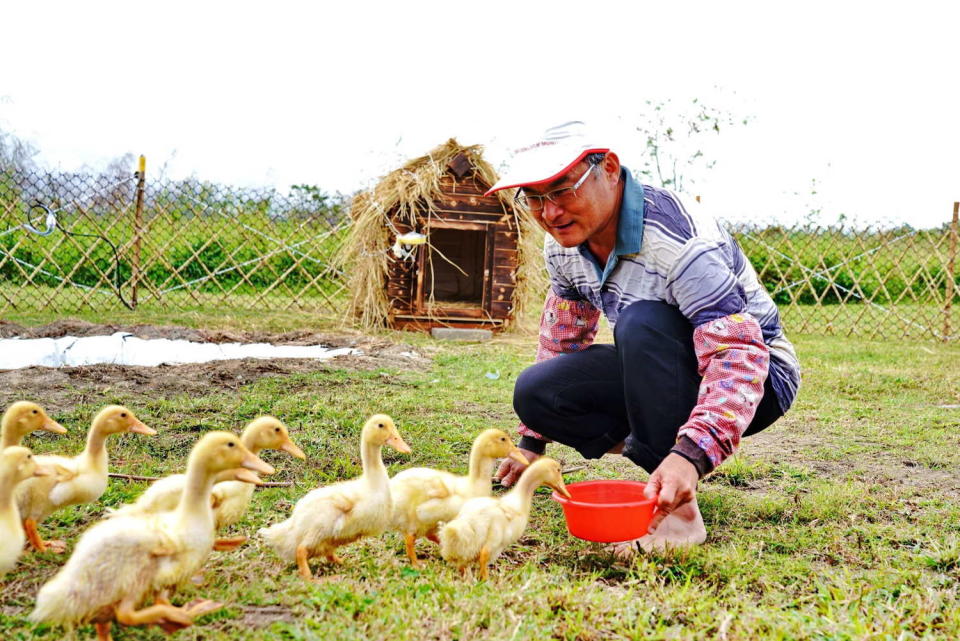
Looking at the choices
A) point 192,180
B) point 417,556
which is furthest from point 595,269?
point 192,180

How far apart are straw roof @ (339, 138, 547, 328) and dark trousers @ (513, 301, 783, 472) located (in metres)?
5.52

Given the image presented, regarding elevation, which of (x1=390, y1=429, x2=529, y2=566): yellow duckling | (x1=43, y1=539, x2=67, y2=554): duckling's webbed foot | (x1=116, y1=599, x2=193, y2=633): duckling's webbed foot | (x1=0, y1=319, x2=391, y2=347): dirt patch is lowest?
(x1=43, y1=539, x2=67, y2=554): duckling's webbed foot

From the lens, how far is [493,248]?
27.5ft

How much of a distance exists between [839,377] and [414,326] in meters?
3.99

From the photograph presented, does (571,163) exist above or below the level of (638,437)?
above

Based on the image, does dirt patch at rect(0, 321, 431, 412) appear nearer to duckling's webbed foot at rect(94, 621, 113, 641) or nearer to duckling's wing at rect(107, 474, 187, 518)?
duckling's wing at rect(107, 474, 187, 518)

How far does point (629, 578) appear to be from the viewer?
2.09 metres

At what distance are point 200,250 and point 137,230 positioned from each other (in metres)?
0.72

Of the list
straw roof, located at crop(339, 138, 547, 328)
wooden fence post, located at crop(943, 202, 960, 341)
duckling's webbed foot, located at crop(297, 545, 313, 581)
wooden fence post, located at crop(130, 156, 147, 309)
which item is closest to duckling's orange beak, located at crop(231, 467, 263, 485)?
duckling's webbed foot, located at crop(297, 545, 313, 581)

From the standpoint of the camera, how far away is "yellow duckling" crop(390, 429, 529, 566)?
216cm

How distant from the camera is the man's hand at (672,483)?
1.96m

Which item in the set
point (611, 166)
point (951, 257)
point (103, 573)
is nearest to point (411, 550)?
point (103, 573)

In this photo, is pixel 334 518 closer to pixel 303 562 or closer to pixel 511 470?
pixel 303 562

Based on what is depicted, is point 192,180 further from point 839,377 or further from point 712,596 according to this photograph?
point 712,596
